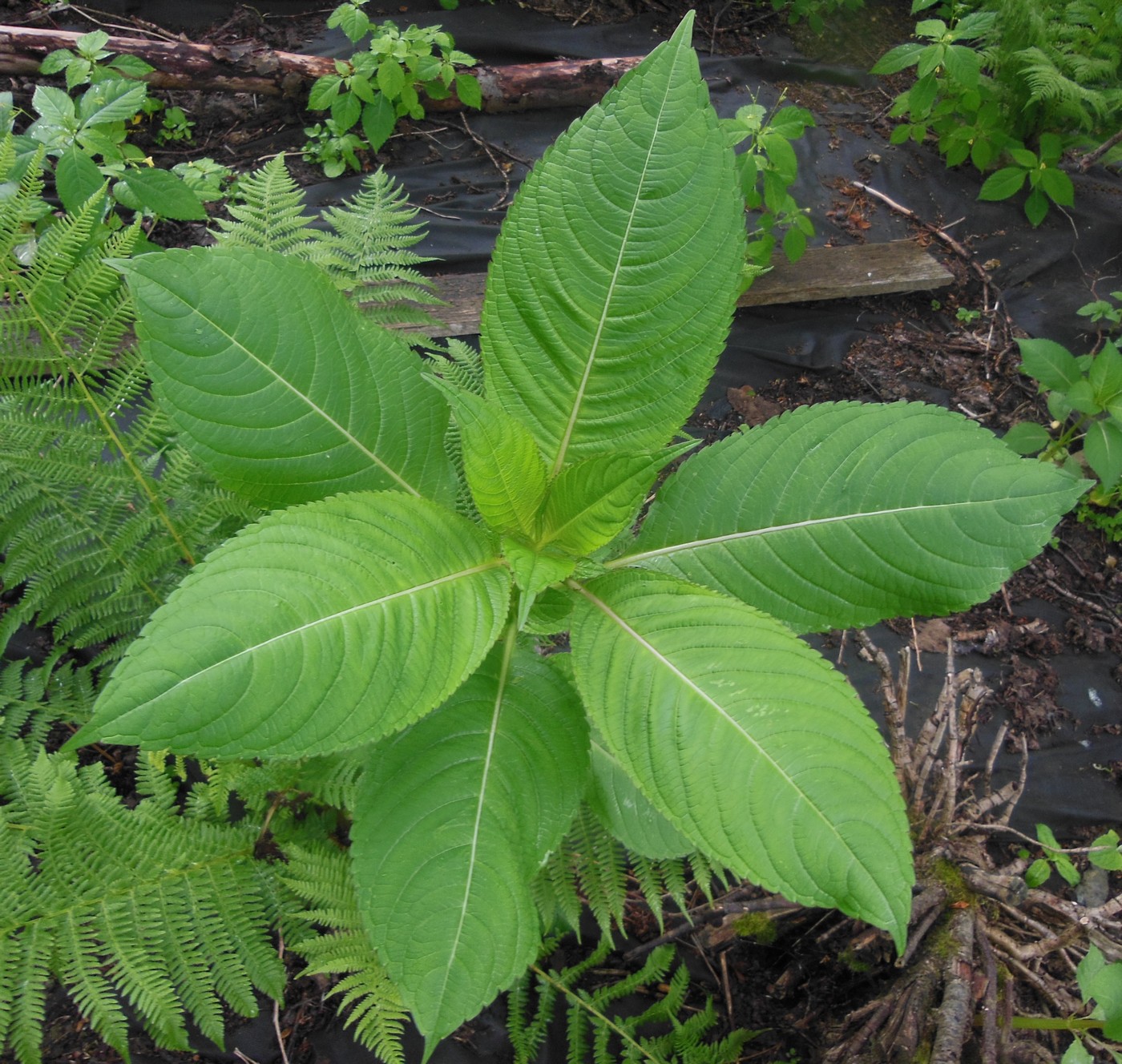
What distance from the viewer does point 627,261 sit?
123cm

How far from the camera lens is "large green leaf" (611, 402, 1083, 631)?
123 centimetres

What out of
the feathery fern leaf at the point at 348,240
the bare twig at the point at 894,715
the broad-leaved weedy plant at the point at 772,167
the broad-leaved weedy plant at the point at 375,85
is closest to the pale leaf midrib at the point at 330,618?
the feathery fern leaf at the point at 348,240

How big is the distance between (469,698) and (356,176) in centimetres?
402

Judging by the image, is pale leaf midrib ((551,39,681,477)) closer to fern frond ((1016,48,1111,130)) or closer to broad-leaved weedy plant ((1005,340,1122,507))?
broad-leaved weedy plant ((1005,340,1122,507))

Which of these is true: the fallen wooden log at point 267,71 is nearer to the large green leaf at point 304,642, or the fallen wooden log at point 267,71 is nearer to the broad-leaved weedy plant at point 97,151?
the broad-leaved weedy plant at point 97,151

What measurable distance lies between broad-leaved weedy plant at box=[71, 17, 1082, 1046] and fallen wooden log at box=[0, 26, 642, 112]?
13.3ft

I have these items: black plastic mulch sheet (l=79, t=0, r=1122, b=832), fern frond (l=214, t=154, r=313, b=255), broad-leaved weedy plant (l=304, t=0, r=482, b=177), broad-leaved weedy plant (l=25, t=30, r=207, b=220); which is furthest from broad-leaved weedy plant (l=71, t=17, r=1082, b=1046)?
broad-leaved weedy plant (l=304, t=0, r=482, b=177)

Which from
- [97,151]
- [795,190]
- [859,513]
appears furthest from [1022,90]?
[97,151]

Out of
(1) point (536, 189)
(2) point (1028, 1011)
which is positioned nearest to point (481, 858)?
(1) point (536, 189)

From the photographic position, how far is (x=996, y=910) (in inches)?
83.1

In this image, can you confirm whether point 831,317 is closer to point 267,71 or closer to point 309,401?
point 267,71

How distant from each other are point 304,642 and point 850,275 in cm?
415

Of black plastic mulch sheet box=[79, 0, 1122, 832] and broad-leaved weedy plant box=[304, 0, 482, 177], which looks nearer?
broad-leaved weedy plant box=[304, 0, 482, 177]

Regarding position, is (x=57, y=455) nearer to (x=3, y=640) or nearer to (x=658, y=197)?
(x=3, y=640)
